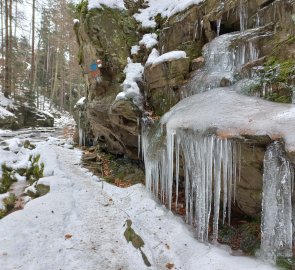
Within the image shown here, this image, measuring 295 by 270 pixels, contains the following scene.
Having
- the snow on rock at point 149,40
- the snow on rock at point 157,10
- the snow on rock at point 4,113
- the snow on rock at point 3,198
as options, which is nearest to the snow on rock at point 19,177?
the snow on rock at point 3,198

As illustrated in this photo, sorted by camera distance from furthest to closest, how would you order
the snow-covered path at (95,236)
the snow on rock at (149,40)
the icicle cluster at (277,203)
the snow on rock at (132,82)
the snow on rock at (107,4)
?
the snow on rock at (107,4) → the snow on rock at (149,40) → the snow on rock at (132,82) → the snow-covered path at (95,236) → the icicle cluster at (277,203)

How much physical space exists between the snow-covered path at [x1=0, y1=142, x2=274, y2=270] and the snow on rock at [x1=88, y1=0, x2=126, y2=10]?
599cm

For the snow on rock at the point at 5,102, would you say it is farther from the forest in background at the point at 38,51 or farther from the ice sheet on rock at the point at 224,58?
the ice sheet on rock at the point at 224,58

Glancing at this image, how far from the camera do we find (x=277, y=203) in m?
4.20

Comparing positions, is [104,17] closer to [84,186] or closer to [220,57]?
[220,57]

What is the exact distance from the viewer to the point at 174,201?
679 cm

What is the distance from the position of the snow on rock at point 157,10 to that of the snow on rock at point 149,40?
1.75 ft

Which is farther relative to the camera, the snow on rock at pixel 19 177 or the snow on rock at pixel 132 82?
the snow on rock at pixel 19 177

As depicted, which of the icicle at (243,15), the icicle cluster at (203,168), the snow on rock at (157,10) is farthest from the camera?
the snow on rock at (157,10)

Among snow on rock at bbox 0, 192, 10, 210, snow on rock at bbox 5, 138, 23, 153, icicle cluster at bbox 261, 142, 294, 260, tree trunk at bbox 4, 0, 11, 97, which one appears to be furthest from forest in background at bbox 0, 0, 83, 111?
icicle cluster at bbox 261, 142, 294, 260

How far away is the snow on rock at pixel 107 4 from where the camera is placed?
8.91 metres

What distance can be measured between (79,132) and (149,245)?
827 cm

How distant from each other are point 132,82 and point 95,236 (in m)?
4.53

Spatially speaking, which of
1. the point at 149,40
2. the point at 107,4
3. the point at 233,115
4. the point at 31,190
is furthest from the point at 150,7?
the point at 31,190
